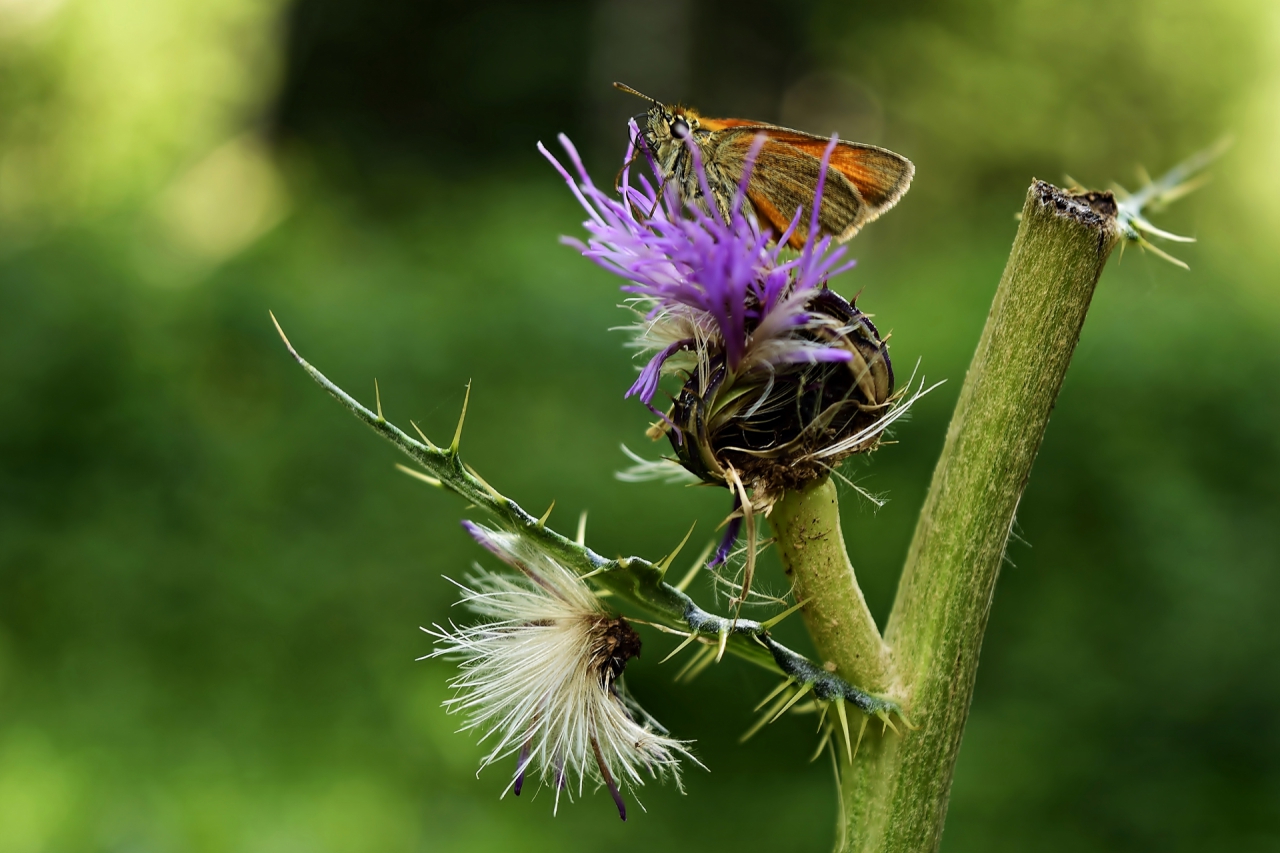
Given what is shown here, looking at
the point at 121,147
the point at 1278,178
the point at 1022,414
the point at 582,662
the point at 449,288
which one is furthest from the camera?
the point at 1278,178

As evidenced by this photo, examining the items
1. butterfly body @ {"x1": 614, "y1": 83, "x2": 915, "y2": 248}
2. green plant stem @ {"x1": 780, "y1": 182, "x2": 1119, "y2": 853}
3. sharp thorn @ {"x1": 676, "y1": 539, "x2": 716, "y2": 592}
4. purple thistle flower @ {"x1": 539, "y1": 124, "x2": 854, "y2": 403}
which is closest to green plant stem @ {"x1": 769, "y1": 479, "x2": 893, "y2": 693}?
green plant stem @ {"x1": 780, "y1": 182, "x2": 1119, "y2": 853}

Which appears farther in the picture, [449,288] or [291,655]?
[449,288]

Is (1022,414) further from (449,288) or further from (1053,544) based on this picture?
(449,288)

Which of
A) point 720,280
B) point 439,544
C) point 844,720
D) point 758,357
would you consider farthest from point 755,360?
point 439,544

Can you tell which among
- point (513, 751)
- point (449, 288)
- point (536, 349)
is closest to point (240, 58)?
point (449, 288)

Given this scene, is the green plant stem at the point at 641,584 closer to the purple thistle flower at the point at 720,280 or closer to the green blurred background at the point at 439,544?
the purple thistle flower at the point at 720,280

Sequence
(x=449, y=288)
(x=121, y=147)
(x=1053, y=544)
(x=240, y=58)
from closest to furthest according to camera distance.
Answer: (x=1053, y=544), (x=449, y=288), (x=121, y=147), (x=240, y=58)

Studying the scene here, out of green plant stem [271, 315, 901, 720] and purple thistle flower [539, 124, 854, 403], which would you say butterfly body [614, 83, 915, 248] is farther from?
green plant stem [271, 315, 901, 720]

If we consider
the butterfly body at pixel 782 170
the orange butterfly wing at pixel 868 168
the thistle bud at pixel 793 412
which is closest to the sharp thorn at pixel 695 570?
the thistle bud at pixel 793 412
